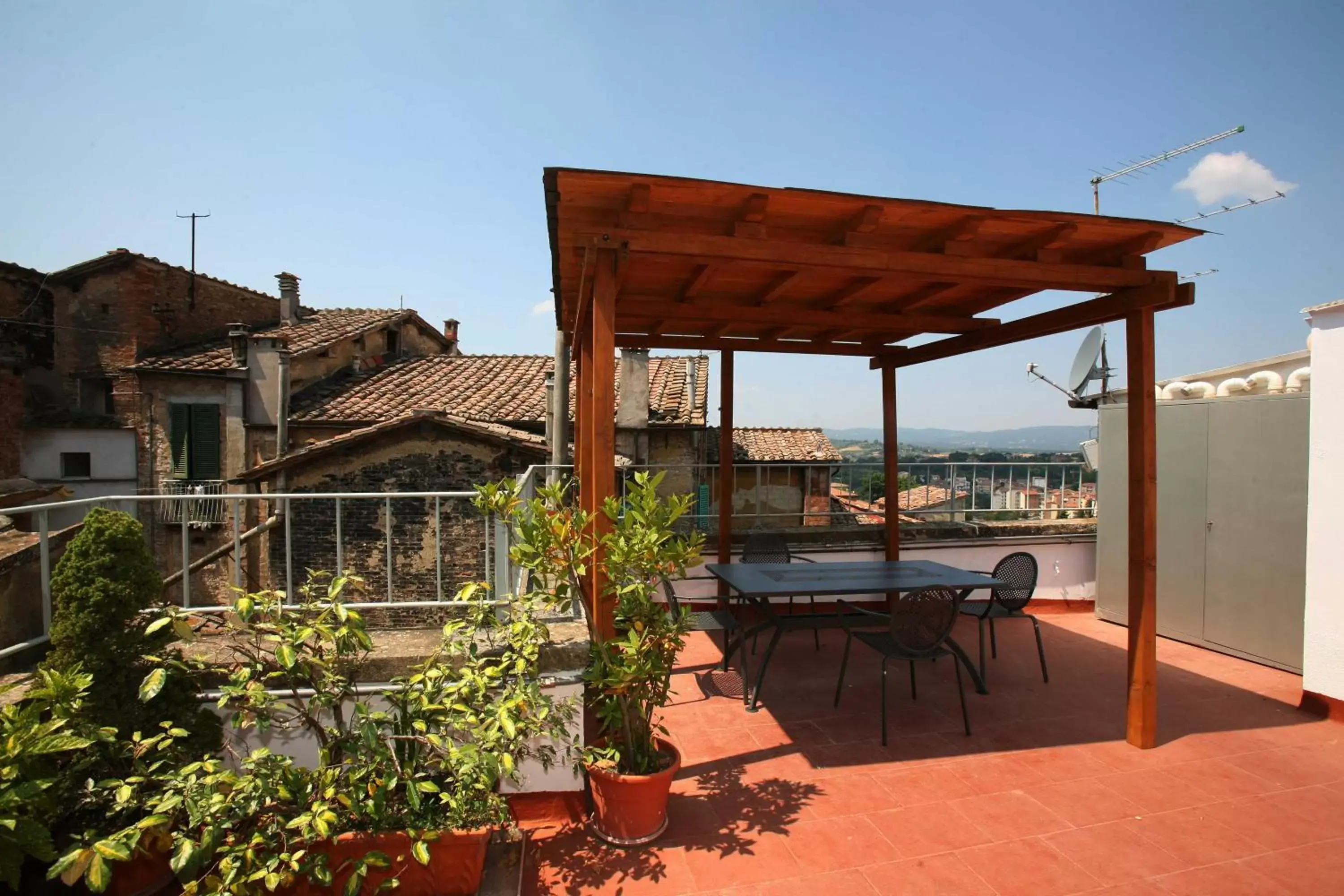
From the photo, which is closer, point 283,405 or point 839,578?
point 839,578

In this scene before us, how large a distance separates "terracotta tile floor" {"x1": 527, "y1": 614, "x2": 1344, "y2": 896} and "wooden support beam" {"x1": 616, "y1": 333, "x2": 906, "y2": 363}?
9.07 ft

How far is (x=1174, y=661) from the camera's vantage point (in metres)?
4.98

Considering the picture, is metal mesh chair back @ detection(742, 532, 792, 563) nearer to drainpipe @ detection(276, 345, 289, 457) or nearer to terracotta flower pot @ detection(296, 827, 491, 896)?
terracotta flower pot @ detection(296, 827, 491, 896)

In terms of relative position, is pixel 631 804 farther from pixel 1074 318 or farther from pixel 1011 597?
pixel 1074 318

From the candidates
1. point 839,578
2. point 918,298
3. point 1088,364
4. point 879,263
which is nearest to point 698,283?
point 879,263

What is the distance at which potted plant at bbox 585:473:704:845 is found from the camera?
265 cm

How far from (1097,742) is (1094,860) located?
1232 mm

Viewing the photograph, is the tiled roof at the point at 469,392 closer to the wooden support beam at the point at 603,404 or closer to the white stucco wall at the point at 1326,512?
the wooden support beam at the point at 603,404

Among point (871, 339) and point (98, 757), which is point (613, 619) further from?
point (871, 339)

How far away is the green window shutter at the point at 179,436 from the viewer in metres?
14.4

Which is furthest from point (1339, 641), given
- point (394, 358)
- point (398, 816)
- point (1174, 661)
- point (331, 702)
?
point (394, 358)

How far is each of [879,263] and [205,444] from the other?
15.7 meters

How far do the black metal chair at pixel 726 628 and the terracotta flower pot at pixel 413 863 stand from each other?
55.1 inches

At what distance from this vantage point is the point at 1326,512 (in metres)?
3.86
